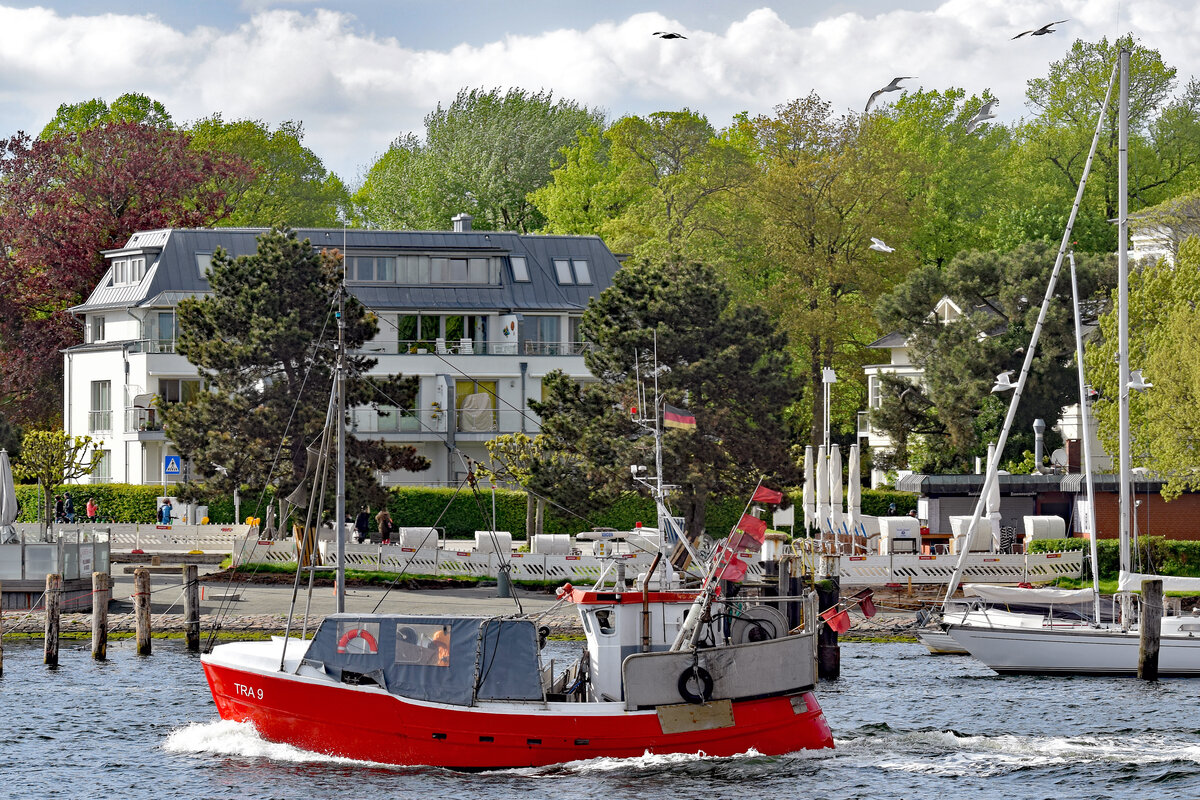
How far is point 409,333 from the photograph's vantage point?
3014 inches

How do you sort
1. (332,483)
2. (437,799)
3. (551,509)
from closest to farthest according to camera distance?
(437,799) → (332,483) → (551,509)

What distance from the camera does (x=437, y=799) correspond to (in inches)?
1022

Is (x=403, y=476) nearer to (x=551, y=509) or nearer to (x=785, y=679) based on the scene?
(x=551, y=509)

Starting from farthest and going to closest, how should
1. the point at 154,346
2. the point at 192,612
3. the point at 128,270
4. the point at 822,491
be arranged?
the point at 128,270, the point at 154,346, the point at 822,491, the point at 192,612

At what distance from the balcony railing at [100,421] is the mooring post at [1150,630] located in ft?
170

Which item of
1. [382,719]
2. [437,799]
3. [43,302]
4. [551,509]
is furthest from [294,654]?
[43,302]

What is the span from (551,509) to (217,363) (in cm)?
1393

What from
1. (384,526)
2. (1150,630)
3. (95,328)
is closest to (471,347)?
(95,328)

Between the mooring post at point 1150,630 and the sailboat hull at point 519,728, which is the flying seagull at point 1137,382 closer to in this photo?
the mooring post at point 1150,630

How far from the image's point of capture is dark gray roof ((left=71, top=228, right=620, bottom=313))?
75.5m

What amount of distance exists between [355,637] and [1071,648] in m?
18.9

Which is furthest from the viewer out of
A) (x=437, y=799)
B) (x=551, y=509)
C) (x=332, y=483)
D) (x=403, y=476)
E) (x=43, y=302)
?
(x=43, y=302)

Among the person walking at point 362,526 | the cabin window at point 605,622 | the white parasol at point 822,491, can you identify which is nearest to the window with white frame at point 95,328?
the person walking at point 362,526

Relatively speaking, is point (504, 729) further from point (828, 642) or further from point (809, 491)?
point (809, 491)
